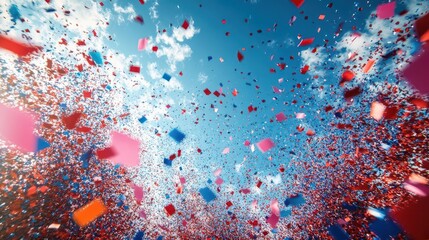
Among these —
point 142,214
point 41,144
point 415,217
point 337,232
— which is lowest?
point 337,232

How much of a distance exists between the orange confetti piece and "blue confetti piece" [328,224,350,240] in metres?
18.1

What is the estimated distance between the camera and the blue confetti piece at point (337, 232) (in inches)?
562

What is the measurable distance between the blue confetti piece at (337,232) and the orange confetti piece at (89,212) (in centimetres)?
1806

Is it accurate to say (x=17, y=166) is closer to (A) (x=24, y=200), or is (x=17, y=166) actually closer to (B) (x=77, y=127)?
(A) (x=24, y=200)

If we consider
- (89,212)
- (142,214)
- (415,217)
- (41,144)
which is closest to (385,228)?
(415,217)

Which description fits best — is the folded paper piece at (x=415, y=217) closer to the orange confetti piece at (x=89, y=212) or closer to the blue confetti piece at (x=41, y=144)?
the orange confetti piece at (x=89, y=212)

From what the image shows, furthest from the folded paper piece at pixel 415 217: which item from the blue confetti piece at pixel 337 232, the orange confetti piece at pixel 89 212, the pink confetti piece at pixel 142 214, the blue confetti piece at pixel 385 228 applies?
the pink confetti piece at pixel 142 214

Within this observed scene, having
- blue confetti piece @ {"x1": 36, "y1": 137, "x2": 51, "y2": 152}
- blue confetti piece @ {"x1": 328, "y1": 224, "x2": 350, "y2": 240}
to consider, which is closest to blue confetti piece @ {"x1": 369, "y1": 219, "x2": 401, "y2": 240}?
blue confetti piece @ {"x1": 328, "y1": 224, "x2": 350, "y2": 240}

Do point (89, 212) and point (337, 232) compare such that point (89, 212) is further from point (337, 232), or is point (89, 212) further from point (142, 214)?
point (337, 232)

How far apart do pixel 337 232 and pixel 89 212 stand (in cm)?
1951

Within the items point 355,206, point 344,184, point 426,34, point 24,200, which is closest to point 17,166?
point 24,200

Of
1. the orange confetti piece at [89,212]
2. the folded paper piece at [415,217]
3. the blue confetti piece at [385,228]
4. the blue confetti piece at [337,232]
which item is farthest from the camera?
the blue confetti piece at [337,232]

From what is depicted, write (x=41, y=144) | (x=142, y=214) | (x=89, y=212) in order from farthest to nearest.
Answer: (x=142, y=214) → (x=89, y=212) → (x=41, y=144)

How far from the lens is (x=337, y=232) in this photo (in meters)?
15.7
